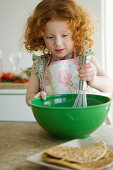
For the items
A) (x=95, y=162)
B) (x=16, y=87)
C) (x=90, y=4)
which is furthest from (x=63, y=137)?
(x=90, y=4)

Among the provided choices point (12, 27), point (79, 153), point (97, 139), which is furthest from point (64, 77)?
point (12, 27)

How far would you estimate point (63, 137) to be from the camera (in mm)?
779

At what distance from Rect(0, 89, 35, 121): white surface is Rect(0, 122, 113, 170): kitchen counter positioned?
1516mm

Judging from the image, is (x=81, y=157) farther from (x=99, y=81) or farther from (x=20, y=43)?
(x=20, y=43)

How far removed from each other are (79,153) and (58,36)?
26.2 inches

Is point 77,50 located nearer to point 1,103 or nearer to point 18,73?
point 1,103

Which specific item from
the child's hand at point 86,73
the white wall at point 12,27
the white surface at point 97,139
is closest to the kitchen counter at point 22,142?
the white surface at point 97,139

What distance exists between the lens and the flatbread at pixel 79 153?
53 cm

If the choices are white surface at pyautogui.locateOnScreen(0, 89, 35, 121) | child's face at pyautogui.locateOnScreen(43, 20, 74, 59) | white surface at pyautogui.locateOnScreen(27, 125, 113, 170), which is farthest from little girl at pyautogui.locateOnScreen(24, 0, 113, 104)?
white surface at pyautogui.locateOnScreen(0, 89, 35, 121)

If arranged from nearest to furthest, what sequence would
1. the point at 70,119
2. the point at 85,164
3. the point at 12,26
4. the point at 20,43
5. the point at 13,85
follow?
the point at 85,164, the point at 70,119, the point at 13,85, the point at 20,43, the point at 12,26

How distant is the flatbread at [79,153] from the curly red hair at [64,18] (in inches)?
28.0

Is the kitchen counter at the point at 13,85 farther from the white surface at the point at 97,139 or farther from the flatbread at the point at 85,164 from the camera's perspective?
the flatbread at the point at 85,164

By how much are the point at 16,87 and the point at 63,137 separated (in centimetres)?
173

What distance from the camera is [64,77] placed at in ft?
4.21
